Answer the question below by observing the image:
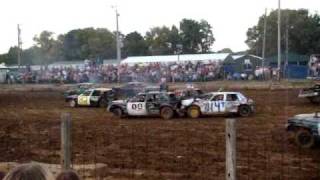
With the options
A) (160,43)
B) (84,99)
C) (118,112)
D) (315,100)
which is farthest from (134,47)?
(118,112)

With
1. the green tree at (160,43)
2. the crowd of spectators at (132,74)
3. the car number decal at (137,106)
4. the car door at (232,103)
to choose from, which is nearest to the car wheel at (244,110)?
the car door at (232,103)

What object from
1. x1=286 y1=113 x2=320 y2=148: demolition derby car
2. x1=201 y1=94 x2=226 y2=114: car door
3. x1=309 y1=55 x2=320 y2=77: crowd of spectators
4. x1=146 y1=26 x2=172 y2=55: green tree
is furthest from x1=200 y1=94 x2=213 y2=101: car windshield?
x1=146 y1=26 x2=172 y2=55: green tree

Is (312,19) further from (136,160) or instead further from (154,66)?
(136,160)

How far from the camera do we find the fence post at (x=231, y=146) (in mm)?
5230

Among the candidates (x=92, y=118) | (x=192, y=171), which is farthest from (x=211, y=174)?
(x=92, y=118)

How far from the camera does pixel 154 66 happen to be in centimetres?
5097

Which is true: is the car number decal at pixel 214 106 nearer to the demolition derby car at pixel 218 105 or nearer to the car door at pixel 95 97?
the demolition derby car at pixel 218 105

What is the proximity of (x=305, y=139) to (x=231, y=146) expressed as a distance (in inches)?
389

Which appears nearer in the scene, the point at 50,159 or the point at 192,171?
the point at 192,171

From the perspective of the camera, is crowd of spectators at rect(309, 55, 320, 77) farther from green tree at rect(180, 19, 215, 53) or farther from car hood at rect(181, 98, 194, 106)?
green tree at rect(180, 19, 215, 53)

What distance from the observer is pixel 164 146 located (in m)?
14.2

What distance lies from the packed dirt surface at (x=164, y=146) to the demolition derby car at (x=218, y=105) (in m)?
0.41

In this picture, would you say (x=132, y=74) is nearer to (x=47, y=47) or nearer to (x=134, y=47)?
(x=134, y=47)

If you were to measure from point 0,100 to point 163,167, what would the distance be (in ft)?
86.9
